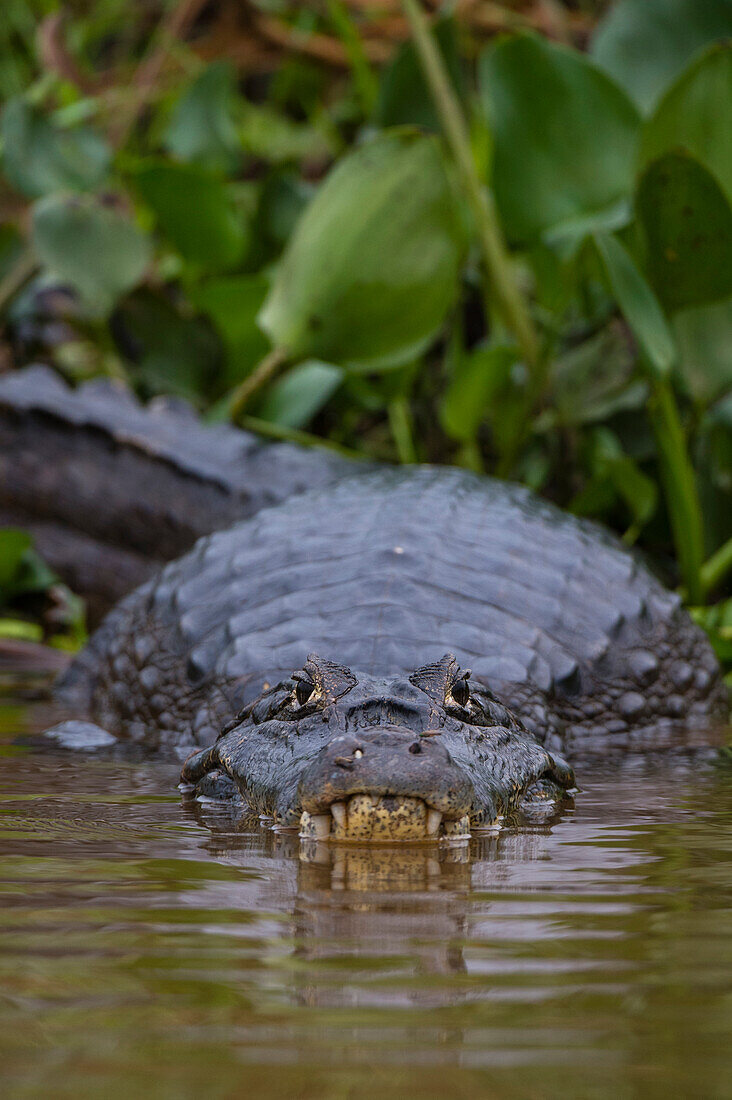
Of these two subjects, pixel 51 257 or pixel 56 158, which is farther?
pixel 56 158

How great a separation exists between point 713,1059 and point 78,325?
5812 millimetres

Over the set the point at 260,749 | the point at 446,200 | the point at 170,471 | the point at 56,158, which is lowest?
the point at 260,749

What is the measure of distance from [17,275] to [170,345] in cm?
79

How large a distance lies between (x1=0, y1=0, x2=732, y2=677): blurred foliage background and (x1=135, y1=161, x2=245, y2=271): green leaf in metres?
Result: 0.01

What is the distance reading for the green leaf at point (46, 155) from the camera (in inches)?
215

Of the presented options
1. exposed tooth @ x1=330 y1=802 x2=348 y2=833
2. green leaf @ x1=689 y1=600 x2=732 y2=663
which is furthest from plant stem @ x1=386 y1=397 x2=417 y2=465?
exposed tooth @ x1=330 y1=802 x2=348 y2=833

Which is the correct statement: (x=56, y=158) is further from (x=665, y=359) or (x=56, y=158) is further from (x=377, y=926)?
(x=377, y=926)

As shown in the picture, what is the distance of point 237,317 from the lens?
5121 mm

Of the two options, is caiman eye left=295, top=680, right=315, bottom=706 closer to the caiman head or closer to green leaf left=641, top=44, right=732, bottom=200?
the caiman head

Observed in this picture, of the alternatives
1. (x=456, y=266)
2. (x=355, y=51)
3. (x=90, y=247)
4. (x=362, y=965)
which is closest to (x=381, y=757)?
(x=362, y=965)

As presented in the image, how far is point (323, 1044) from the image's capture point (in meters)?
1.05

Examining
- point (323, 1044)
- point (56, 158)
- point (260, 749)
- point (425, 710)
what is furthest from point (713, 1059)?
point (56, 158)

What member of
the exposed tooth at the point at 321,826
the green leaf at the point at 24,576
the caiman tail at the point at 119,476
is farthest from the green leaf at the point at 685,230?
the green leaf at the point at 24,576

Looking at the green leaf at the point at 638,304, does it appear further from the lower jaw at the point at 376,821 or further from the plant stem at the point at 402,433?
the lower jaw at the point at 376,821
